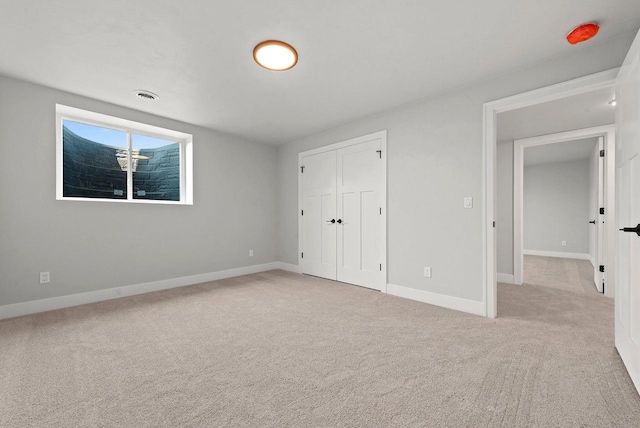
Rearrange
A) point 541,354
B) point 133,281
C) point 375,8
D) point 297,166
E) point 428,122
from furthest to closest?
point 297,166 → point 133,281 → point 428,122 → point 541,354 → point 375,8

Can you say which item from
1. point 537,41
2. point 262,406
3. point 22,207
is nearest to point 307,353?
point 262,406

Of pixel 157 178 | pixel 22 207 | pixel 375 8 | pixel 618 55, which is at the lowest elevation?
pixel 22 207

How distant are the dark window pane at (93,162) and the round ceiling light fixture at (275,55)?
2.56 m

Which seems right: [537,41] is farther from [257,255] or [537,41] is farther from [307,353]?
[257,255]

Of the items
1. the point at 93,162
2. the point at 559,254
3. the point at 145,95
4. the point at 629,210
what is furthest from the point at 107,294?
the point at 559,254

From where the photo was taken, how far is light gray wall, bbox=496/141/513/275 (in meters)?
4.42

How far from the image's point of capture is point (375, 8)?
74.0 inches

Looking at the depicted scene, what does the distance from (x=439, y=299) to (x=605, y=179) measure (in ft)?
9.38

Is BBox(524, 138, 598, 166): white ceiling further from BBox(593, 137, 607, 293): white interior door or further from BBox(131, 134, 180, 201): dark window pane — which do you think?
BBox(131, 134, 180, 201): dark window pane

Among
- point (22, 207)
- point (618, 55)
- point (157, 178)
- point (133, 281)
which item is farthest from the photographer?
point (157, 178)

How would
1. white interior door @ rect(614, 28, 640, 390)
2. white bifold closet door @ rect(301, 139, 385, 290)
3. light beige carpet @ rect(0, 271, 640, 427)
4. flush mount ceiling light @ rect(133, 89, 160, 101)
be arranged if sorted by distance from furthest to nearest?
1. white bifold closet door @ rect(301, 139, 385, 290)
2. flush mount ceiling light @ rect(133, 89, 160, 101)
3. white interior door @ rect(614, 28, 640, 390)
4. light beige carpet @ rect(0, 271, 640, 427)

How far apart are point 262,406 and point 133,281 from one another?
9.89 ft

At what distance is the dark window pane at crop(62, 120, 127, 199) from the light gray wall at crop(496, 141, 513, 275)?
18.6 feet

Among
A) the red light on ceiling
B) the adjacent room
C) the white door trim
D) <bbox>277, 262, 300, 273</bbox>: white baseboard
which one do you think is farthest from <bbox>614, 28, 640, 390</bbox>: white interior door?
<bbox>277, 262, 300, 273</bbox>: white baseboard
